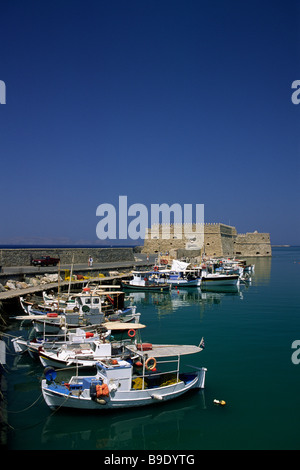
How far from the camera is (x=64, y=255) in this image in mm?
34719

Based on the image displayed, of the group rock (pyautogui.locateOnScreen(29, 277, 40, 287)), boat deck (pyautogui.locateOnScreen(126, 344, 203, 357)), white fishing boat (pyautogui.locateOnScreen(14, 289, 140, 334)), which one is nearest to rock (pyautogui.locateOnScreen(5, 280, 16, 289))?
rock (pyautogui.locateOnScreen(29, 277, 40, 287))

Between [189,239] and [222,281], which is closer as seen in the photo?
[222,281]

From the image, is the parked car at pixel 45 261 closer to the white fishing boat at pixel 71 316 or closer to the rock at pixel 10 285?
the rock at pixel 10 285

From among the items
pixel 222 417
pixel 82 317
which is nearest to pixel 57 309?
pixel 82 317

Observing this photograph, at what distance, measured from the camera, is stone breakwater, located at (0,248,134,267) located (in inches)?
1192

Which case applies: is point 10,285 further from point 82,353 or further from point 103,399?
point 103,399

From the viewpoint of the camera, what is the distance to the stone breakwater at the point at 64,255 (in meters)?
30.3

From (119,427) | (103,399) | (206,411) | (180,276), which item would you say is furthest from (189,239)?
(119,427)

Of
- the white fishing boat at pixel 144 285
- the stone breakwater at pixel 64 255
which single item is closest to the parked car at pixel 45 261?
the stone breakwater at pixel 64 255

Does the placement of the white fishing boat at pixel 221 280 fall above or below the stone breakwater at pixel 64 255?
below

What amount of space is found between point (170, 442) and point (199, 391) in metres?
2.38

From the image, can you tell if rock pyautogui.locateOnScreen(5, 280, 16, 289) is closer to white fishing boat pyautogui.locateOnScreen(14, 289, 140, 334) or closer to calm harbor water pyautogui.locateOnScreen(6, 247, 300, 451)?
white fishing boat pyautogui.locateOnScreen(14, 289, 140, 334)

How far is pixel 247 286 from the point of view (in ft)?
107

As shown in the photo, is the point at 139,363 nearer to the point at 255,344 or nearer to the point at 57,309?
the point at 255,344
